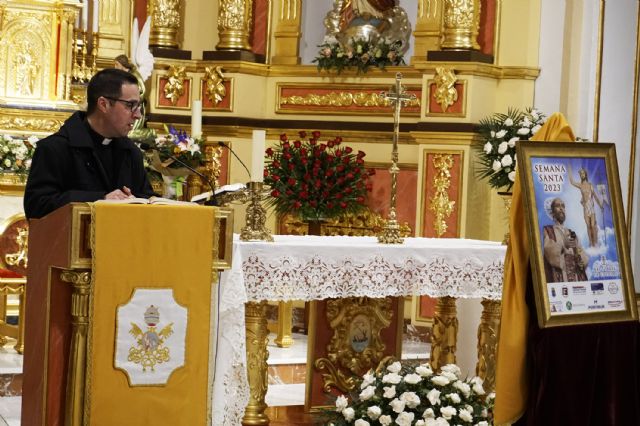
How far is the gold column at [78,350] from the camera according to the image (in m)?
4.22

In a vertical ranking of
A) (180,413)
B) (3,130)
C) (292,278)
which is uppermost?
(3,130)

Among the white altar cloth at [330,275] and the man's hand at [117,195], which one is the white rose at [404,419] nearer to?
the white altar cloth at [330,275]

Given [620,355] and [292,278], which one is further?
[292,278]

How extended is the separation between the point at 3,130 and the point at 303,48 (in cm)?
280

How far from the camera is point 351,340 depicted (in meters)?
6.66

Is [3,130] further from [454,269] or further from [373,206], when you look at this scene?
[454,269]

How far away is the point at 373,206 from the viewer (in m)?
9.91

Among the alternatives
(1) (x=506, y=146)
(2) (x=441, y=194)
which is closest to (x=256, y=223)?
(1) (x=506, y=146)

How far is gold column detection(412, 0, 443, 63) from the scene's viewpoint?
9.91 metres

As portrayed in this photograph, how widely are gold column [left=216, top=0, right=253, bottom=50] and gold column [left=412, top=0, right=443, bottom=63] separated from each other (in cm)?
148

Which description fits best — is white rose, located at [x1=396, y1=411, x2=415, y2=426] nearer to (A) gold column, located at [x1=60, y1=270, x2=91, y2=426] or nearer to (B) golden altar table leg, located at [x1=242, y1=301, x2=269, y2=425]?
(A) gold column, located at [x1=60, y1=270, x2=91, y2=426]

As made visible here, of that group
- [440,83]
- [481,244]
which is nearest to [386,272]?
[481,244]

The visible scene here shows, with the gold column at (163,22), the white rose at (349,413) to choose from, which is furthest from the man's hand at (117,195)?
the gold column at (163,22)

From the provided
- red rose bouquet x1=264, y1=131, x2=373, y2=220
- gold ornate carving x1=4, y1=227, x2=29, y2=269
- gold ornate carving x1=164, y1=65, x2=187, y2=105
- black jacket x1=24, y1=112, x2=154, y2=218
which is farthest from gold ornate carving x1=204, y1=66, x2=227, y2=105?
black jacket x1=24, y1=112, x2=154, y2=218
